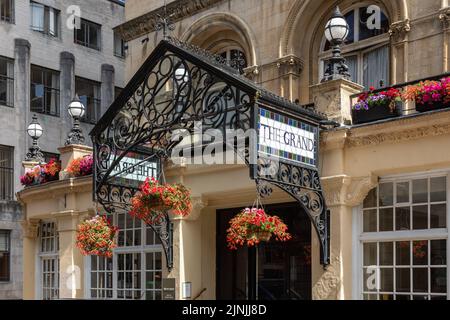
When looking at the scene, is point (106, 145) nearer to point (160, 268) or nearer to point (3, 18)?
point (160, 268)

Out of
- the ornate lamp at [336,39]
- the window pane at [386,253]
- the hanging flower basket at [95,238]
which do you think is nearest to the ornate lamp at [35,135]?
the hanging flower basket at [95,238]

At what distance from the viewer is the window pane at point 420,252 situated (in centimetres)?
1202

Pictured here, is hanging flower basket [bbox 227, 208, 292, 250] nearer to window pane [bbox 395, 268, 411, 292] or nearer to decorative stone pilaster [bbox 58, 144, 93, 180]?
window pane [bbox 395, 268, 411, 292]

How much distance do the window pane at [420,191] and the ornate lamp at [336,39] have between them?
2.16 m

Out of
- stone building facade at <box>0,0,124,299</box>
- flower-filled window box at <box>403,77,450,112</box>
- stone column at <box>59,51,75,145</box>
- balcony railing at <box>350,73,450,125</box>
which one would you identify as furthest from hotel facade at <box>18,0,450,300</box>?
stone column at <box>59,51,75,145</box>

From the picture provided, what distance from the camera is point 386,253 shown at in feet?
41.3

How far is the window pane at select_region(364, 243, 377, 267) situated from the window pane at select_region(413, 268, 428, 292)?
2.57ft

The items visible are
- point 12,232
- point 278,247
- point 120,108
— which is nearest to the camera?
point 120,108

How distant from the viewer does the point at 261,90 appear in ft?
38.7

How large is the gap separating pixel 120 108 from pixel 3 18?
1891 cm

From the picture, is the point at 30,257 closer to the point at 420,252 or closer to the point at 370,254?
the point at 370,254

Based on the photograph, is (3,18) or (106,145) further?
(3,18)

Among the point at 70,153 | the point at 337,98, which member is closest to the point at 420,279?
the point at 337,98
